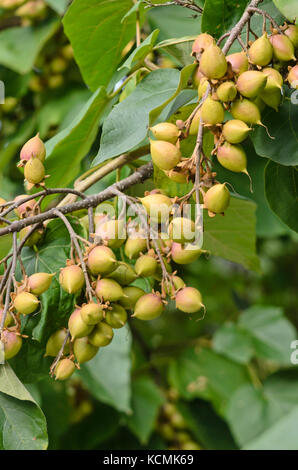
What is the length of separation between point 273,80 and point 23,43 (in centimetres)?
113

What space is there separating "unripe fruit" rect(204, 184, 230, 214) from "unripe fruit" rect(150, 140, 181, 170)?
53mm

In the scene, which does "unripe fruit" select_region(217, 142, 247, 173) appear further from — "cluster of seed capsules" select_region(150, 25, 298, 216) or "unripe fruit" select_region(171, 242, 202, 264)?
"unripe fruit" select_region(171, 242, 202, 264)

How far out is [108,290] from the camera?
662 millimetres

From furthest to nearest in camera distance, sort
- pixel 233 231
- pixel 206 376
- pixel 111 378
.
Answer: pixel 206 376 < pixel 111 378 < pixel 233 231

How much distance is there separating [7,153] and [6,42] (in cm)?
31

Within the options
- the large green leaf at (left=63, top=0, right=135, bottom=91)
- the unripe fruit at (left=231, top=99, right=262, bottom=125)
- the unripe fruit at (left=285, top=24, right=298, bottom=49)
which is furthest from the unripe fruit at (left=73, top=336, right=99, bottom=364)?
the large green leaf at (left=63, top=0, right=135, bottom=91)

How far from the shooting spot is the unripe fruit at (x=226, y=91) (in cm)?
62

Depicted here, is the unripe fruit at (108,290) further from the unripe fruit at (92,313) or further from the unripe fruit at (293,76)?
the unripe fruit at (293,76)

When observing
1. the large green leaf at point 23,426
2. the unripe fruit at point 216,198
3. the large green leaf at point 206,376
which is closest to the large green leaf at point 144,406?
Answer: the large green leaf at point 206,376

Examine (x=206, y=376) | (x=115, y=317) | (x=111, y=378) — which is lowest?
(x=206, y=376)

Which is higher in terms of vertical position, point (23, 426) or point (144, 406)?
point (23, 426)

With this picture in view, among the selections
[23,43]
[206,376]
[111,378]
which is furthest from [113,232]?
[206,376]

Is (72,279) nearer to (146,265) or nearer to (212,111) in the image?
(146,265)

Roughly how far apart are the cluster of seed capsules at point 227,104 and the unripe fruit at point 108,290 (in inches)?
5.5
